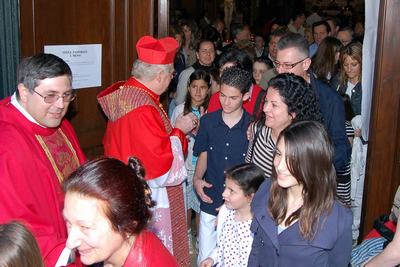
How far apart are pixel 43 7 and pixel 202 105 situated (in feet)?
5.52

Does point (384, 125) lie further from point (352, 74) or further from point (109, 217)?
point (109, 217)

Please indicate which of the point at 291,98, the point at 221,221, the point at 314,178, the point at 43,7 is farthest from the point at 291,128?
Result: the point at 43,7

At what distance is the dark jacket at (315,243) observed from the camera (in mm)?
1938

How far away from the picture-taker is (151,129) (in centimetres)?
305

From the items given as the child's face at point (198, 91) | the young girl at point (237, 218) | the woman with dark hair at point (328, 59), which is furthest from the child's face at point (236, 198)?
the woman with dark hair at point (328, 59)

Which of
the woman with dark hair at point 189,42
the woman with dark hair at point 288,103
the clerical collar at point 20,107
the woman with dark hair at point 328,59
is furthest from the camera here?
the woman with dark hair at point 189,42

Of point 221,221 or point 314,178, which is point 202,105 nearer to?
point 221,221

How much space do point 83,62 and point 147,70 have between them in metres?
0.63

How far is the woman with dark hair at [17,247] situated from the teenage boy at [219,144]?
2.02 meters

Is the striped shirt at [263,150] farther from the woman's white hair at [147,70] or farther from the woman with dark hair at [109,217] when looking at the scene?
the woman with dark hair at [109,217]

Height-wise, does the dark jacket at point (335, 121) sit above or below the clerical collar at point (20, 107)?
below

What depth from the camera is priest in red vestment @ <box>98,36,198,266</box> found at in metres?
3.06

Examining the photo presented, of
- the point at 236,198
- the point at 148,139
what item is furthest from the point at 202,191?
the point at 236,198

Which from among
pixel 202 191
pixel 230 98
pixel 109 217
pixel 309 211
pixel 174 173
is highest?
pixel 230 98
